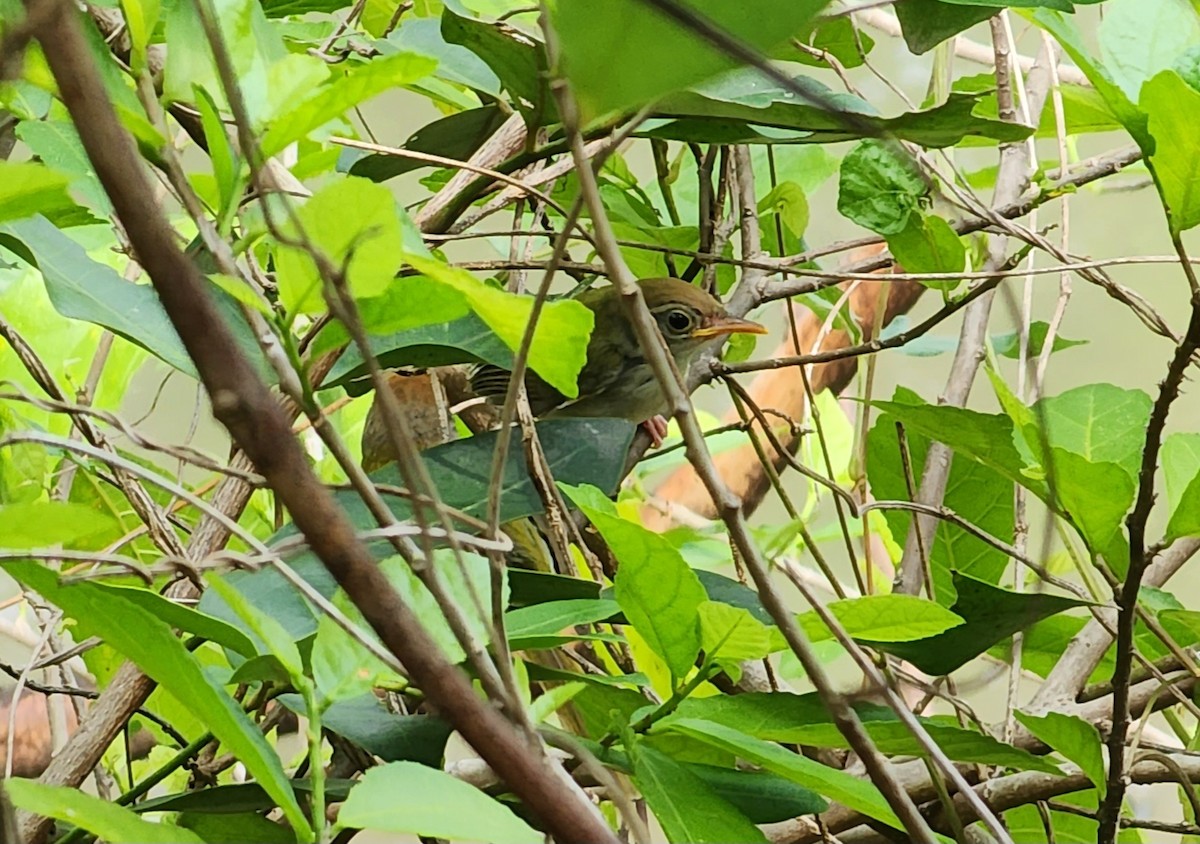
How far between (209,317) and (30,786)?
224 millimetres

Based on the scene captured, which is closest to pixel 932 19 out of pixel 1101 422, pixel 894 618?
pixel 1101 422

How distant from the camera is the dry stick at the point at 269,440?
23 centimetres

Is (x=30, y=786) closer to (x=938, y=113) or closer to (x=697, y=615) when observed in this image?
(x=697, y=615)

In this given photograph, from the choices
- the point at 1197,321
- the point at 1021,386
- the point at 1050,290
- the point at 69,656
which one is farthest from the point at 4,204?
the point at 1050,290

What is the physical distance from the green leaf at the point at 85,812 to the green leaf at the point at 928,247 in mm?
663

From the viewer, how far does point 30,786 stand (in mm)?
381

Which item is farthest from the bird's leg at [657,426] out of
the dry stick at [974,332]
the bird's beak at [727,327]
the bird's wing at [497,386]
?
the dry stick at [974,332]

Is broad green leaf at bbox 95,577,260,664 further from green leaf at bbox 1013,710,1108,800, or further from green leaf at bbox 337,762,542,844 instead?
green leaf at bbox 1013,710,1108,800

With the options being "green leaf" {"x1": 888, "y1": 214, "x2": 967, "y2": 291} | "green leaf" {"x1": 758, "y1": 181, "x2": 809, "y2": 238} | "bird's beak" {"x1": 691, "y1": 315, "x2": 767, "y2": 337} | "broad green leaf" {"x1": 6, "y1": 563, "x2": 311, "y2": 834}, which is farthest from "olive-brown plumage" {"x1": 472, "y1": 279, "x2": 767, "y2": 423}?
"broad green leaf" {"x1": 6, "y1": 563, "x2": 311, "y2": 834}

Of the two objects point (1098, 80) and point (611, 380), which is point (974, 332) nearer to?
point (1098, 80)

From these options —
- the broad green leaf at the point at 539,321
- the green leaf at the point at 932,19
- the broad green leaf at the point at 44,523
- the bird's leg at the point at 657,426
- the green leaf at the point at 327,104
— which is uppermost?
the green leaf at the point at 932,19

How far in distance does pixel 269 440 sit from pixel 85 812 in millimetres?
198

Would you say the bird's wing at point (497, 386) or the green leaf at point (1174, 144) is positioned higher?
the green leaf at point (1174, 144)

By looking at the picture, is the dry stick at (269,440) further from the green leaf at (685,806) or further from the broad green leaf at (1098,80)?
the broad green leaf at (1098,80)
